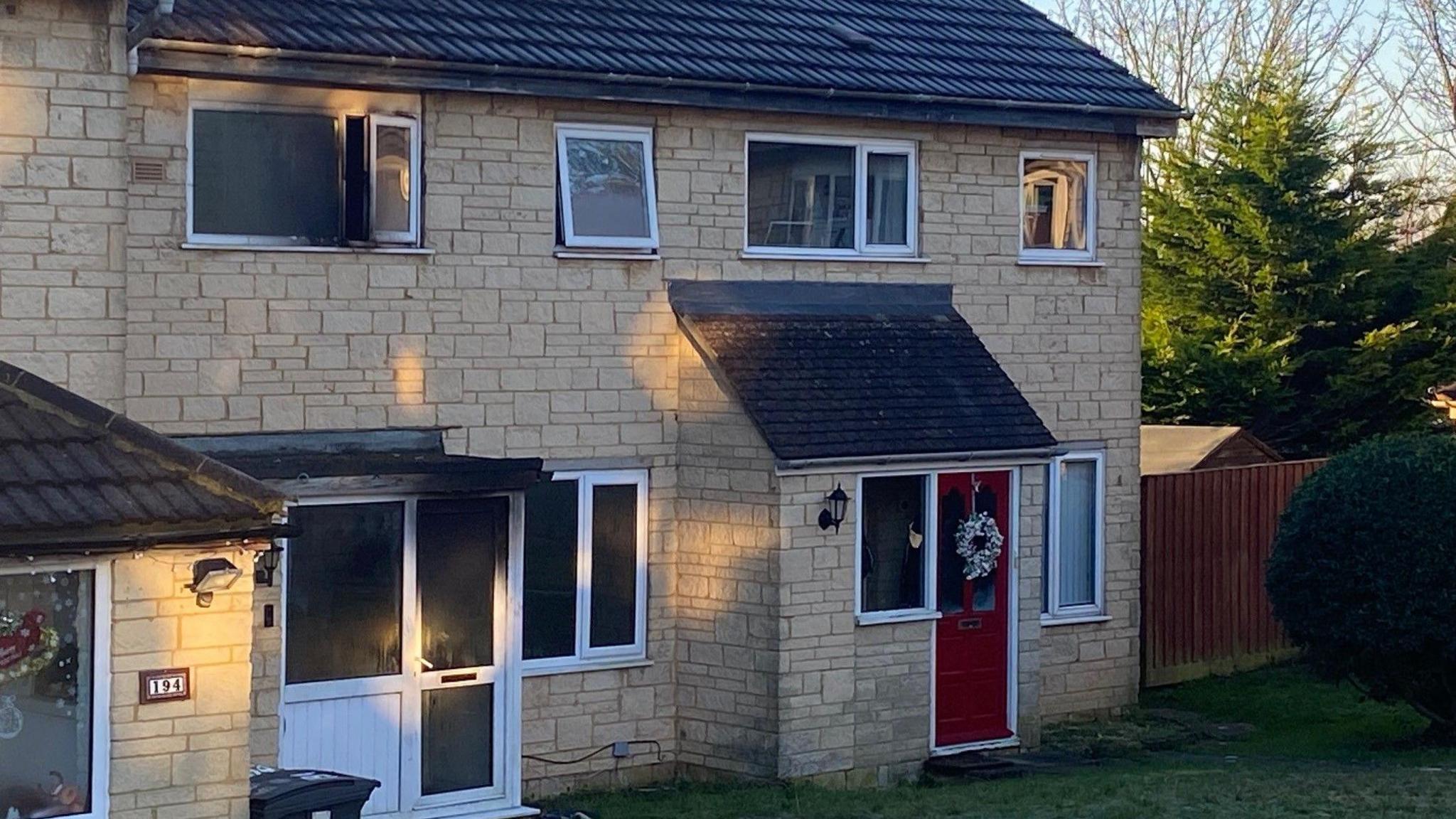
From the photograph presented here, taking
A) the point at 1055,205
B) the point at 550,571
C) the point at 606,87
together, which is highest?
the point at 606,87

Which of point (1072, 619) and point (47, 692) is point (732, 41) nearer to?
point (1072, 619)

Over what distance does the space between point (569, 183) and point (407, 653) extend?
3.87 m

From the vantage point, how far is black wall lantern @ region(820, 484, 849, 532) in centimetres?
1527

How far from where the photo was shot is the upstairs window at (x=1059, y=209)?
18.0m

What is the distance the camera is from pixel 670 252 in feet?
51.6

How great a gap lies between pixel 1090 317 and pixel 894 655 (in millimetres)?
4325

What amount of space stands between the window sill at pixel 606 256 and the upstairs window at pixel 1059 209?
13.1 feet

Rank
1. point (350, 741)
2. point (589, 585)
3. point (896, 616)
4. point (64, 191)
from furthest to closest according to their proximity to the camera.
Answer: point (896, 616) → point (589, 585) → point (350, 741) → point (64, 191)

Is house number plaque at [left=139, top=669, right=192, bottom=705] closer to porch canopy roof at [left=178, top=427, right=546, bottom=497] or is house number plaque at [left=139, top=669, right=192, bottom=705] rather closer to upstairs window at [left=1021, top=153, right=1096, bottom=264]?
porch canopy roof at [left=178, top=427, right=546, bottom=497]

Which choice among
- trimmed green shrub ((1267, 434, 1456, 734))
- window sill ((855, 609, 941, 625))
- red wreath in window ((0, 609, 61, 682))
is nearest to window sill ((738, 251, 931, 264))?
window sill ((855, 609, 941, 625))

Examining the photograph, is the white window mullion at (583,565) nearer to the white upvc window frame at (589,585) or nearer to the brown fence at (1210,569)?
the white upvc window frame at (589,585)

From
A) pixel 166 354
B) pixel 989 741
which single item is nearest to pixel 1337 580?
pixel 989 741

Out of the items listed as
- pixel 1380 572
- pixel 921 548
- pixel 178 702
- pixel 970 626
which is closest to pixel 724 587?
pixel 921 548

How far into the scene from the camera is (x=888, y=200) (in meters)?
17.1
